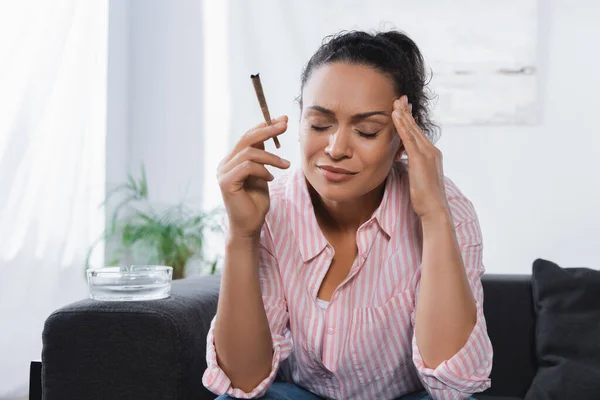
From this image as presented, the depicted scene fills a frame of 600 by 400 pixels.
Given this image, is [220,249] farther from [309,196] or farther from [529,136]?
[309,196]

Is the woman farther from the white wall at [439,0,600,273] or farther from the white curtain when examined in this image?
the white wall at [439,0,600,273]

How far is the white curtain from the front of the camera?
268cm

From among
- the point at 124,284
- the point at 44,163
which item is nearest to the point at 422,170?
the point at 124,284

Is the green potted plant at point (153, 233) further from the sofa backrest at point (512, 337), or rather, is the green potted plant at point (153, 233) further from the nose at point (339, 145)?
the nose at point (339, 145)

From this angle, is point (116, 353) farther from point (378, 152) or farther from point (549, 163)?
point (549, 163)

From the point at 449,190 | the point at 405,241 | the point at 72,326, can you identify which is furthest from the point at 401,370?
the point at 72,326

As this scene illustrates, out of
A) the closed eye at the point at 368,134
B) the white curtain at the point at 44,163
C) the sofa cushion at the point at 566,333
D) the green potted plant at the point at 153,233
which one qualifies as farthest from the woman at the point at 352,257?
the green potted plant at the point at 153,233

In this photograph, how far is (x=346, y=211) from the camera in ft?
5.08

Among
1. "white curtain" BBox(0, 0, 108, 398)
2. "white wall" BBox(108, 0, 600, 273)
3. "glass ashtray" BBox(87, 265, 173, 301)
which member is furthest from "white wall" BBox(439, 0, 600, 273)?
"glass ashtray" BBox(87, 265, 173, 301)

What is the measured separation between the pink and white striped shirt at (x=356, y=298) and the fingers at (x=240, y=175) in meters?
0.25

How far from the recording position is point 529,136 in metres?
3.27

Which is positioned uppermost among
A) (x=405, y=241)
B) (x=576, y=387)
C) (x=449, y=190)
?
(x=449, y=190)

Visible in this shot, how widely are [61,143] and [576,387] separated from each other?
6.86 feet

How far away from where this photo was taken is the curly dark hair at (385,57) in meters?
1.43
